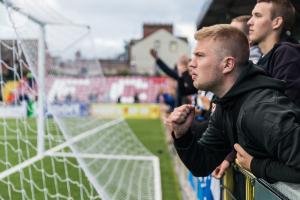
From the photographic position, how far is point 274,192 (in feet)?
5.90

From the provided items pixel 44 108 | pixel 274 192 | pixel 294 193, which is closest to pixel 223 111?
pixel 274 192

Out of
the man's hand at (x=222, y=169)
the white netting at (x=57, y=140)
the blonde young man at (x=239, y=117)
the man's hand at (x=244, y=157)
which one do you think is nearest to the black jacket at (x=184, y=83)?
the white netting at (x=57, y=140)

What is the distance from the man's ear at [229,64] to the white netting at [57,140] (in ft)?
7.50

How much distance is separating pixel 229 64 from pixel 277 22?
2.45 feet

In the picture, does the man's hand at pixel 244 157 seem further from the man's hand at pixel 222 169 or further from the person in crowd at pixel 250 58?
the man's hand at pixel 222 169

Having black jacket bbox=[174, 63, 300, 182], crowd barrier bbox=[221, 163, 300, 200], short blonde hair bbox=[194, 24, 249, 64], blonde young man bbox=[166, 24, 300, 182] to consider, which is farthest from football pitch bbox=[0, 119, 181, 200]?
short blonde hair bbox=[194, 24, 249, 64]

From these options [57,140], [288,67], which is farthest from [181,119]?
[57,140]

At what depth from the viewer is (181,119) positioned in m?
2.36

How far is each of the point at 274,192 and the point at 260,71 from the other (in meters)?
0.52

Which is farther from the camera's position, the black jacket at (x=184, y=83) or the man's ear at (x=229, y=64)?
the black jacket at (x=184, y=83)

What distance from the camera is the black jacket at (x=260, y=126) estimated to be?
5.51ft

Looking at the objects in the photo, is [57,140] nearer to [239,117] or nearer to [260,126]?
[239,117]

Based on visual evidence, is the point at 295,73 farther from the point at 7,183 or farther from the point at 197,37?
the point at 7,183

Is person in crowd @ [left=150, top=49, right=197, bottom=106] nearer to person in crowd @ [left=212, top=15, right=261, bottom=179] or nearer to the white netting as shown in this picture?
the white netting
